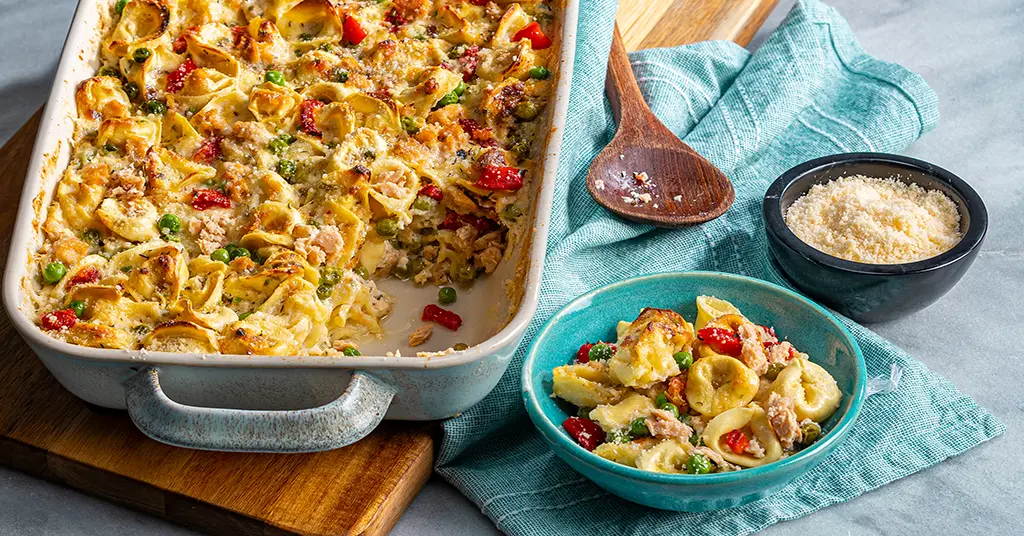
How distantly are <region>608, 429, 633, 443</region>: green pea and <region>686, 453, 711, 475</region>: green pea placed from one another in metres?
0.20

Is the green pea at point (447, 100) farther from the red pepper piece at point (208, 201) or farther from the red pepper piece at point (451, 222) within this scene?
the red pepper piece at point (208, 201)

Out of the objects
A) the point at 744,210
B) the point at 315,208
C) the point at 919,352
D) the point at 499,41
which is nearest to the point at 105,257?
the point at 315,208

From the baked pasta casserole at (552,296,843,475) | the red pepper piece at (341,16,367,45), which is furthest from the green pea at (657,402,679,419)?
the red pepper piece at (341,16,367,45)

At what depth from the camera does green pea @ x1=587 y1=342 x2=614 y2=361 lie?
12.4 ft

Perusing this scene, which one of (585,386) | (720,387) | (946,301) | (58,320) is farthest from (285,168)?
(946,301)

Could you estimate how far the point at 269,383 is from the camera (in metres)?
3.36

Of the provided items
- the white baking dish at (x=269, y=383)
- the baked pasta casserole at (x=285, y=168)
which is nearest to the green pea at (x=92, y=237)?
the baked pasta casserole at (x=285, y=168)

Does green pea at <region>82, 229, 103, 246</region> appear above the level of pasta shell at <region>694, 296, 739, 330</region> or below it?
above

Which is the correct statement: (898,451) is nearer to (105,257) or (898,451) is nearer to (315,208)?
(315,208)

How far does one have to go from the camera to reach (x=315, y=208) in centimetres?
403

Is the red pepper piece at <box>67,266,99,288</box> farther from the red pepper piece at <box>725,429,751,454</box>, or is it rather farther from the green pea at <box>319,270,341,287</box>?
the red pepper piece at <box>725,429,751,454</box>

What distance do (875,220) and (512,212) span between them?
52.0 inches

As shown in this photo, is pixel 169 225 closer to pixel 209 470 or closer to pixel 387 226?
pixel 387 226

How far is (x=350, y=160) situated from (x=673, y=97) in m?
1.55
